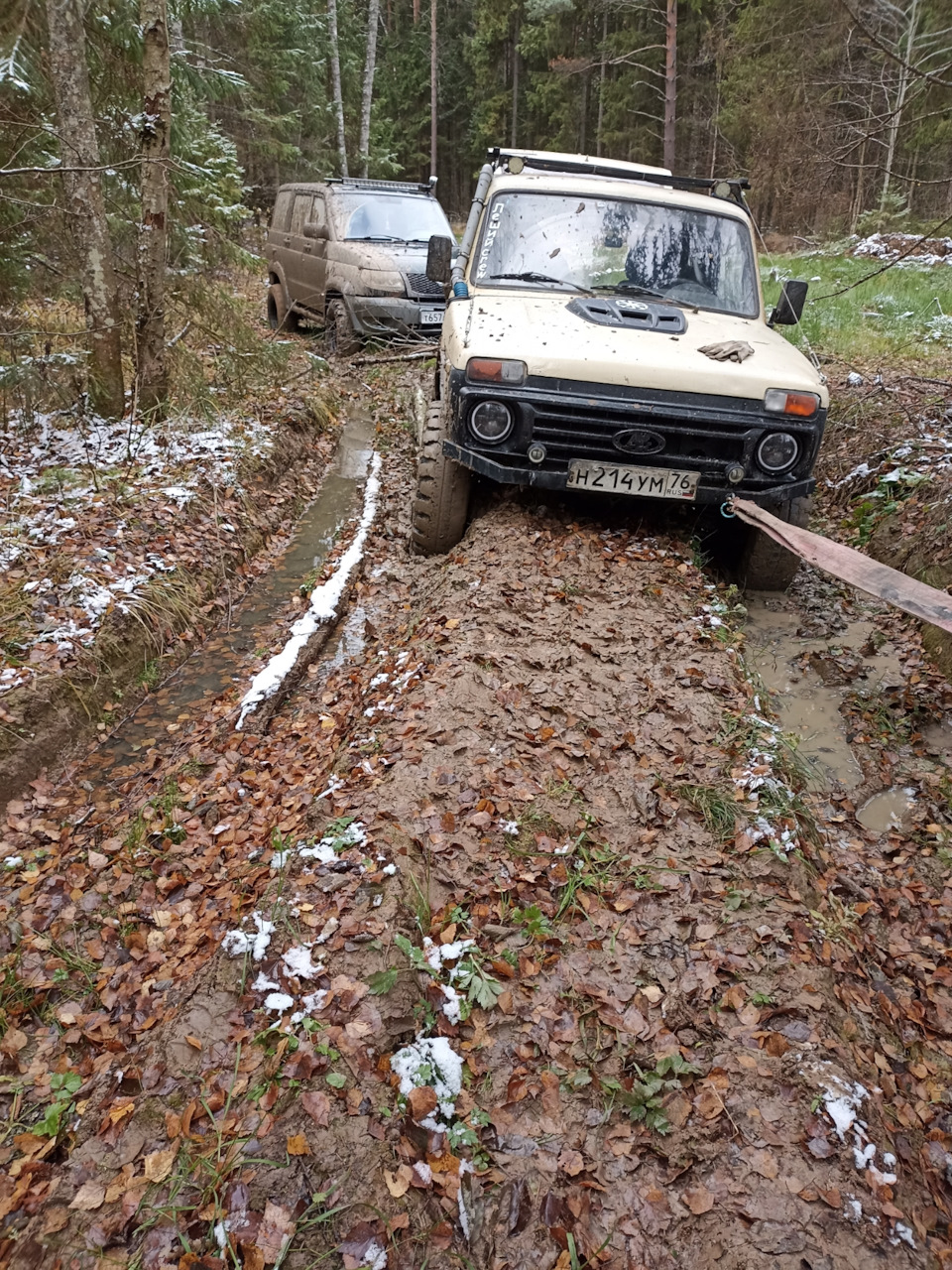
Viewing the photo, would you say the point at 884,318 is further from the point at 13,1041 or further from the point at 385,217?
the point at 13,1041

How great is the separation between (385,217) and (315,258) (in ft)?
3.89

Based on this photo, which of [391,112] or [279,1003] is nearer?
[279,1003]

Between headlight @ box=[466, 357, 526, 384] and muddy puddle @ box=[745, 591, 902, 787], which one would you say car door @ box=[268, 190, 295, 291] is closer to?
headlight @ box=[466, 357, 526, 384]

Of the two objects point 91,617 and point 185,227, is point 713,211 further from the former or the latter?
point 185,227

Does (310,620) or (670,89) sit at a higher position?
(670,89)

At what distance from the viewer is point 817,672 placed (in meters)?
4.69

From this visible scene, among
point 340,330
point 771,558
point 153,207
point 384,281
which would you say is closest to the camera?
point 771,558

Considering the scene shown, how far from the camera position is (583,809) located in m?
3.15

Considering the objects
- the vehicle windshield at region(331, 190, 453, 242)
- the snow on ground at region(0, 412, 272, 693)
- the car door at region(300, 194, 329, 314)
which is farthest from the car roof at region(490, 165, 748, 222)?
the car door at region(300, 194, 329, 314)

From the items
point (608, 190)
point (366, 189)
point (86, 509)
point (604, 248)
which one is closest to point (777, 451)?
point (604, 248)

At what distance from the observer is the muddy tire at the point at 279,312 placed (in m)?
12.8

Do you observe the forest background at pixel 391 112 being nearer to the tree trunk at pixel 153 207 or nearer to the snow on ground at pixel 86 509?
the tree trunk at pixel 153 207

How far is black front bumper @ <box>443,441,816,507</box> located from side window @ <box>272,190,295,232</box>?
10418 millimetres

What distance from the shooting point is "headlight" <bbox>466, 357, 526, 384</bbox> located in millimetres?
4359
